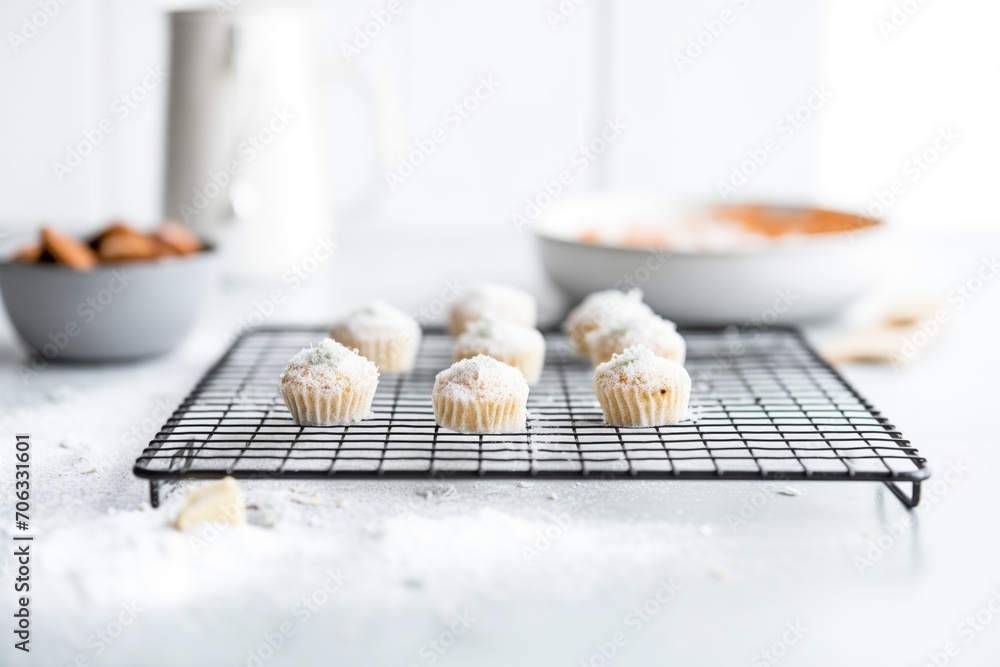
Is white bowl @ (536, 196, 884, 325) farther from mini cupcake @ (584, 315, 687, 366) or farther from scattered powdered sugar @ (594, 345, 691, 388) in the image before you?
scattered powdered sugar @ (594, 345, 691, 388)

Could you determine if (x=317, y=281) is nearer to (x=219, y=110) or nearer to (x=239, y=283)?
(x=239, y=283)

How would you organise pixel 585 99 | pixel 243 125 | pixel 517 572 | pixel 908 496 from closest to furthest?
pixel 517 572 → pixel 908 496 → pixel 243 125 → pixel 585 99

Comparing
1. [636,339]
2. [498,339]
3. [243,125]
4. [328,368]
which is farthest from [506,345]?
[243,125]

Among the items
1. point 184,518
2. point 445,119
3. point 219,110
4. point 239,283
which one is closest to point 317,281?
point 239,283

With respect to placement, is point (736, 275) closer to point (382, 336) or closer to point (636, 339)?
point (636, 339)

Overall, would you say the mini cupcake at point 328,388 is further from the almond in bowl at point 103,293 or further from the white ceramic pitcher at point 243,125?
the white ceramic pitcher at point 243,125
